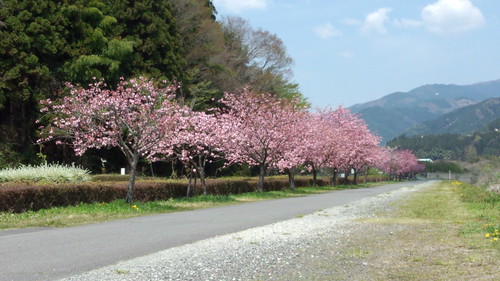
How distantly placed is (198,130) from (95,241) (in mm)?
18022

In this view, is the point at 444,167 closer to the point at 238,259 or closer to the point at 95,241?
the point at 95,241

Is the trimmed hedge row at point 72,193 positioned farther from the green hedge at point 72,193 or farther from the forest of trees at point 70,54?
the forest of trees at point 70,54

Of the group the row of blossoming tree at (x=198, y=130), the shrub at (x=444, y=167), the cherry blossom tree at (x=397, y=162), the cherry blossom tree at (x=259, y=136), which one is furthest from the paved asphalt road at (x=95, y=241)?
the shrub at (x=444, y=167)

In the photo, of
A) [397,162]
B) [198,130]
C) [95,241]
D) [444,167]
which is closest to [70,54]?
[198,130]

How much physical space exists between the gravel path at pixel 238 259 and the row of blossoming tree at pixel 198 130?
36.4 feet

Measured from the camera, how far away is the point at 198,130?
95.7 feet

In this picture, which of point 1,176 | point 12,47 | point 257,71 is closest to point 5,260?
point 1,176

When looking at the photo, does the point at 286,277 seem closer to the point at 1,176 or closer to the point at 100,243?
the point at 100,243

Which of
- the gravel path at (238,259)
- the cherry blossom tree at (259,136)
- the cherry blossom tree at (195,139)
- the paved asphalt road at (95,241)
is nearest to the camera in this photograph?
the gravel path at (238,259)

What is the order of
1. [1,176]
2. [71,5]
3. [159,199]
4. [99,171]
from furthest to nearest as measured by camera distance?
[99,171], [71,5], [159,199], [1,176]

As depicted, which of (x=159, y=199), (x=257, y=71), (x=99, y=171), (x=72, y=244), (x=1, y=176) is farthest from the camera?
(x=257, y=71)

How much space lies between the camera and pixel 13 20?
33250 millimetres

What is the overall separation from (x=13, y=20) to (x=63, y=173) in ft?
50.9

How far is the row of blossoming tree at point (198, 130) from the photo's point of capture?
23.1m
